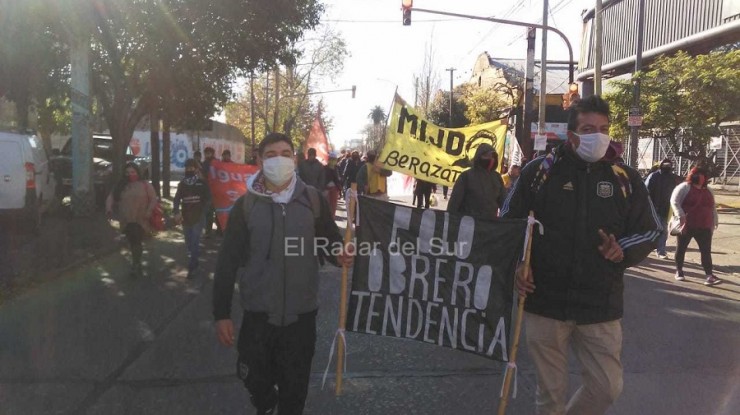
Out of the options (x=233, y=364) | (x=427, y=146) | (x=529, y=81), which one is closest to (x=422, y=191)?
(x=529, y=81)

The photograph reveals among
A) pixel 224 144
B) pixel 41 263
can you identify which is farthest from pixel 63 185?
pixel 224 144

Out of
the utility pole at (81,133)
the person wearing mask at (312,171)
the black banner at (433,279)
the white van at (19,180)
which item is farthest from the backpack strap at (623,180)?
the utility pole at (81,133)

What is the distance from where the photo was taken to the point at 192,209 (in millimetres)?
9852

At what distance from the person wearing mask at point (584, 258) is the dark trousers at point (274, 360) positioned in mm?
1199

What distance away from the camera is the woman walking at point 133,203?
30.7 feet

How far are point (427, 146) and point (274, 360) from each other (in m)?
6.10

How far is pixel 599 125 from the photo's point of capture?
353 cm

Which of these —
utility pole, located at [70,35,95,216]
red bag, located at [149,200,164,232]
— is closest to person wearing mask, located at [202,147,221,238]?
utility pole, located at [70,35,95,216]

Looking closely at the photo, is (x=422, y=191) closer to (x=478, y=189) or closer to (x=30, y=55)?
(x=30, y=55)

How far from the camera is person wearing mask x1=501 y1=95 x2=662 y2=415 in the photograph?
3406 millimetres

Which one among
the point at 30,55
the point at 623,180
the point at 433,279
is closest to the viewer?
the point at 623,180

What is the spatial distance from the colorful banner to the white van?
399cm

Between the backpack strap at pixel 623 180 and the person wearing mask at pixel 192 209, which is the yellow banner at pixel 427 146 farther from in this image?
the backpack strap at pixel 623 180

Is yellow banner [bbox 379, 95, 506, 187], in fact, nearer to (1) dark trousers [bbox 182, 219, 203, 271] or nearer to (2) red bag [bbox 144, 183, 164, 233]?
(1) dark trousers [bbox 182, 219, 203, 271]
